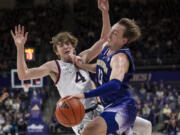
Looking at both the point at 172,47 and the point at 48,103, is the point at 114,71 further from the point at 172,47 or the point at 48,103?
the point at 172,47

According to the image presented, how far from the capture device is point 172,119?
1104 cm

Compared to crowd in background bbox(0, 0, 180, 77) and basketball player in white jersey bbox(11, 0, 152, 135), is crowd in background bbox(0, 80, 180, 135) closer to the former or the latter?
crowd in background bbox(0, 0, 180, 77)

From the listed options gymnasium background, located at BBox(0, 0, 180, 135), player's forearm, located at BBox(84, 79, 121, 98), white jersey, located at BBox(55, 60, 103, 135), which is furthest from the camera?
gymnasium background, located at BBox(0, 0, 180, 135)

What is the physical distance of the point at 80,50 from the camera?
47.5 ft

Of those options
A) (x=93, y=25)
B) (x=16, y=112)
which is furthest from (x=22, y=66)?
(x=93, y=25)

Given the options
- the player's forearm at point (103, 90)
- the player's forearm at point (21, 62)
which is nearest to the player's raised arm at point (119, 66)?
the player's forearm at point (103, 90)

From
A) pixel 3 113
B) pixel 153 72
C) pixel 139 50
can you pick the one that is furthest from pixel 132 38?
pixel 139 50

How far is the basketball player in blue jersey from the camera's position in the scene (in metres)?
2.79

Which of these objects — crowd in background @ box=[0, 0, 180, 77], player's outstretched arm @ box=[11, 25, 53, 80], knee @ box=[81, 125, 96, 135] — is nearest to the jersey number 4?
player's outstretched arm @ box=[11, 25, 53, 80]

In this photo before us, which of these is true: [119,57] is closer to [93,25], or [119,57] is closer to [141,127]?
[141,127]

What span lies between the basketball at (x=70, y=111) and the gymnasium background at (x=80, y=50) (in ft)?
24.4

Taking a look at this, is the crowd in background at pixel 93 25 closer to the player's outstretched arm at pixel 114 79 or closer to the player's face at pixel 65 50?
the player's face at pixel 65 50

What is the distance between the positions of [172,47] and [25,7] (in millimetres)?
9572

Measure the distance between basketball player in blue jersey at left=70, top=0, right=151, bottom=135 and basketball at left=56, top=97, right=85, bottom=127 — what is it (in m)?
0.12
